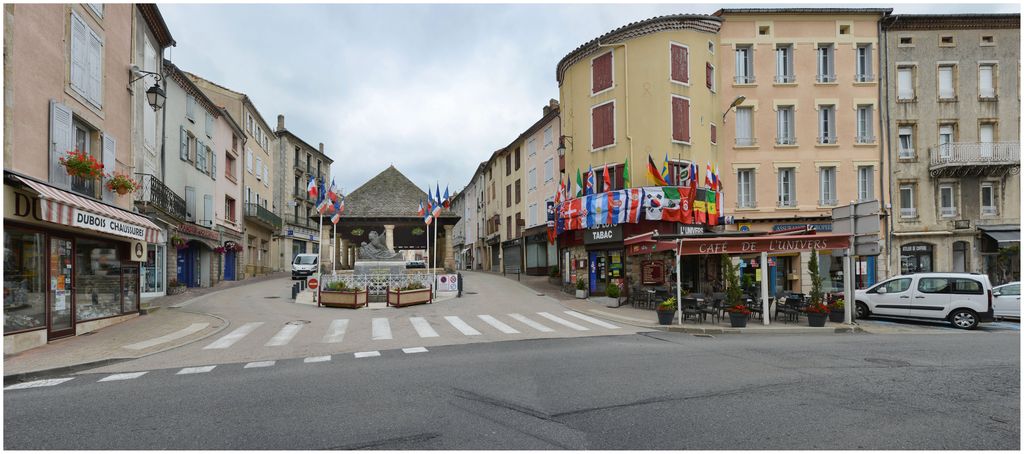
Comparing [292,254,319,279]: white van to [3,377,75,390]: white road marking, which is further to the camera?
[292,254,319,279]: white van

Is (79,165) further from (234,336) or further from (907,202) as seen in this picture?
(907,202)

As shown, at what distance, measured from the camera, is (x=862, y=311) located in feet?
55.6

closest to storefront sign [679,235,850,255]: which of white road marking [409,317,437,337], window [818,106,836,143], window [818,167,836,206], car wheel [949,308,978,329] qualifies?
car wheel [949,308,978,329]

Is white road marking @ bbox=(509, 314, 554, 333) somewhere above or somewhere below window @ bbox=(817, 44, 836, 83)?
below

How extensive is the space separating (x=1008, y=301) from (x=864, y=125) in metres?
10.5

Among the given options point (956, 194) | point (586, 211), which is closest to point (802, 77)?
point (956, 194)

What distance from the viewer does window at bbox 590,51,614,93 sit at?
23438 mm

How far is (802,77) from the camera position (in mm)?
23828

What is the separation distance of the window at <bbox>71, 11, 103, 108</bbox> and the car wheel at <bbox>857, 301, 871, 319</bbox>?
859 inches

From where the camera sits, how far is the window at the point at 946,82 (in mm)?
23906

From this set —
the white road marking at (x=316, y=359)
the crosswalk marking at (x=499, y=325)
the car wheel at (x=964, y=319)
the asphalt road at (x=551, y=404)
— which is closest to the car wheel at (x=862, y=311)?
the car wheel at (x=964, y=319)

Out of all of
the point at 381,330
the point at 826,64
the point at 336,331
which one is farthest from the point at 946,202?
the point at 336,331

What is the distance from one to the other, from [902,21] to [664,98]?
37.8 feet

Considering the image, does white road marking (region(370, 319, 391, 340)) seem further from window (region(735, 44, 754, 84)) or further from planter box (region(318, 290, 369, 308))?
window (region(735, 44, 754, 84))
